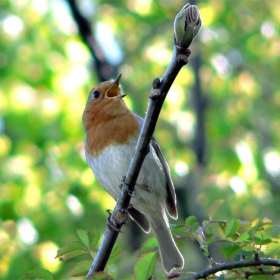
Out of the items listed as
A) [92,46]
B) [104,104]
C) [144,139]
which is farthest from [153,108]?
[92,46]

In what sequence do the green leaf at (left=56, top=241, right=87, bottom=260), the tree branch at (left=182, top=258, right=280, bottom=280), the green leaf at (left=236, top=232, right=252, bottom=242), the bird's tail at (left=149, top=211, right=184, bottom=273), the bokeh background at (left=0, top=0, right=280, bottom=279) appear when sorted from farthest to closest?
the bokeh background at (left=0, top=0, right=280, bottom=279), the bird's tail at (left=149, top=211, right=184, bottom=273), the green leaf at (left=56, top=241, right=87, bottom=260), the green leaf at (left=236, top=232, right=252, bottom=242), the tree branch at (left=182, top=258, right=280, bottom=280)

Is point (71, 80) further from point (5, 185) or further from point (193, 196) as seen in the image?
point (193, 196)

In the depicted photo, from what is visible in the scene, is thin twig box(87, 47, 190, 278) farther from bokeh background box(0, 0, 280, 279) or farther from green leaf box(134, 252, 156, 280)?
bokeh background box(0, 0, 280, 279)

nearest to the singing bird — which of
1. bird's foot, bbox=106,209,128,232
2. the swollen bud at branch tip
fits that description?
bird's foot, bbox=106,209,128,232

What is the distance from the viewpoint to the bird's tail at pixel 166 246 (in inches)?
165

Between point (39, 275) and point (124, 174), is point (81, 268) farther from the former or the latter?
point (124, 174)

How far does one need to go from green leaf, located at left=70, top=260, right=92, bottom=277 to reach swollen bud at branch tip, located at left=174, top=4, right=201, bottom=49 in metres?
1.21

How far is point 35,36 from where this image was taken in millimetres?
8711

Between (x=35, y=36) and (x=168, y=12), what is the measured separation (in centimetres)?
240

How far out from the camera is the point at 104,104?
4945 mm

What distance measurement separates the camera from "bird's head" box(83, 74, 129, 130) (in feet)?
15.8

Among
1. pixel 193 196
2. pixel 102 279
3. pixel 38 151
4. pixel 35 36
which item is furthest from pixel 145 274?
pixel 35 36

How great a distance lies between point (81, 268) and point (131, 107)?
563cm

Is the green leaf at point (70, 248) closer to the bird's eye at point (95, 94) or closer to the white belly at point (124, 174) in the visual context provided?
the white belly at point (124, 174)
